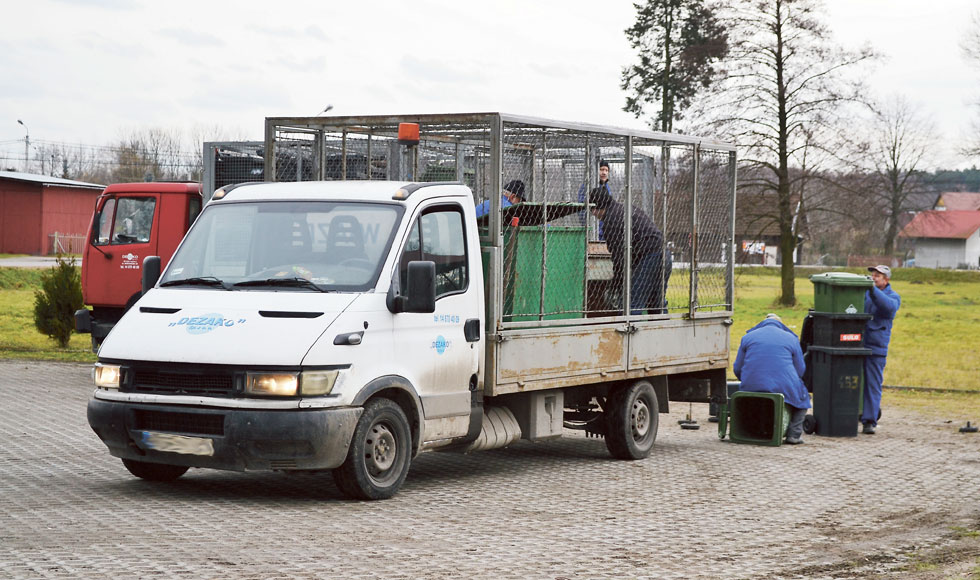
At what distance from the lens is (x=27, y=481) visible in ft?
30.3

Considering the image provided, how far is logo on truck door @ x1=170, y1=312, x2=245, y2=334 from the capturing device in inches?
325

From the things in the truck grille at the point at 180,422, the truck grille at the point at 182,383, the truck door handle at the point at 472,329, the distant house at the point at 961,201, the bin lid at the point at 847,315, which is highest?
the distant house at the point at 961,201

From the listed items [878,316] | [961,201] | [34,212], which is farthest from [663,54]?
[961,201]

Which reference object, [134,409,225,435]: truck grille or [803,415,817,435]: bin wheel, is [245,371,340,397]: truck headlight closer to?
[134,409,225,435]: truck grille

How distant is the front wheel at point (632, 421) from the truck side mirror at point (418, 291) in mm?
3642

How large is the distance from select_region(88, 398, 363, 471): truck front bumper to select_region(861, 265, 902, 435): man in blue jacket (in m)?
8.45

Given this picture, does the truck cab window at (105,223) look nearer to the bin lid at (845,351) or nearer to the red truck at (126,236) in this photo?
the red truck at (126,236)

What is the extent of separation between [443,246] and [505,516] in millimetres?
2102

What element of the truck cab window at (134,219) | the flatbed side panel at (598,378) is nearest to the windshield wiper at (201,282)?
the flatbed side panel at (598,378)

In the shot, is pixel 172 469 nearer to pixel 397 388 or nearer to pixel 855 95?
pixel 397 388

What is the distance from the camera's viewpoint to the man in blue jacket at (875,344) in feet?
48.9

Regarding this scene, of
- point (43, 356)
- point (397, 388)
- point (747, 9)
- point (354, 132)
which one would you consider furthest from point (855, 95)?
point (397, 388)

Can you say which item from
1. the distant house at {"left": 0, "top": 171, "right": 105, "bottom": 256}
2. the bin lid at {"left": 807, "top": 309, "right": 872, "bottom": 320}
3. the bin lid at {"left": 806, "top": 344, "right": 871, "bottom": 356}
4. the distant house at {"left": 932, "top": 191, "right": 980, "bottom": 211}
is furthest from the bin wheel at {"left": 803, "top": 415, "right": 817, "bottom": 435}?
the distant house at {"left": 932, "top": 191, "right": 980, "bottom": 211}

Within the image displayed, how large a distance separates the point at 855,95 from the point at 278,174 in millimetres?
34497
